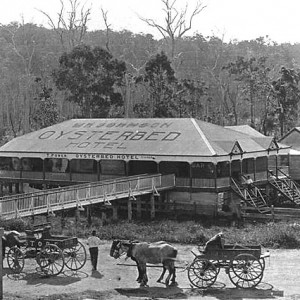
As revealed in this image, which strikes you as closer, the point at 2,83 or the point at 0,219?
the point at 0,219

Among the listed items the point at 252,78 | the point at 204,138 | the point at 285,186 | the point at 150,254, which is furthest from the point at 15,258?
the point at 252,78

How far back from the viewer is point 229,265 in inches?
730

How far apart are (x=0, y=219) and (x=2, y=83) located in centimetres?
7107

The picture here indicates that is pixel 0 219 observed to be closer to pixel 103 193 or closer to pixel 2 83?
pixel 103 193

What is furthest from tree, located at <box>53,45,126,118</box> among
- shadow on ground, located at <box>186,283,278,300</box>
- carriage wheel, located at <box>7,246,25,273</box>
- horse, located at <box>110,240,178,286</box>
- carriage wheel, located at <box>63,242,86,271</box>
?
shadow on ground, located at <box>186,283,278,300</box>

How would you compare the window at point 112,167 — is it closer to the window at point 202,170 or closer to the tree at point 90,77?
the window at point 202,170

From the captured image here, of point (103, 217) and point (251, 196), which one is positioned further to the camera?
point (251, 196)

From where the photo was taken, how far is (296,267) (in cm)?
2206

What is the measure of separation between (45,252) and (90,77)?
43919 millimetres

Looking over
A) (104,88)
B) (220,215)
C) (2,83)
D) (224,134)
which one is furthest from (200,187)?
(2,83)

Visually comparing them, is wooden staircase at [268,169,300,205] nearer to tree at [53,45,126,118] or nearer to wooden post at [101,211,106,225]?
wooden post at [101,211,106,225]

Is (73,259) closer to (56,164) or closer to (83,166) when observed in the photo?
(83,166)

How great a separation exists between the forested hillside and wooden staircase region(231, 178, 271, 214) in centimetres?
2653

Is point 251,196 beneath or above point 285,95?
beneath
